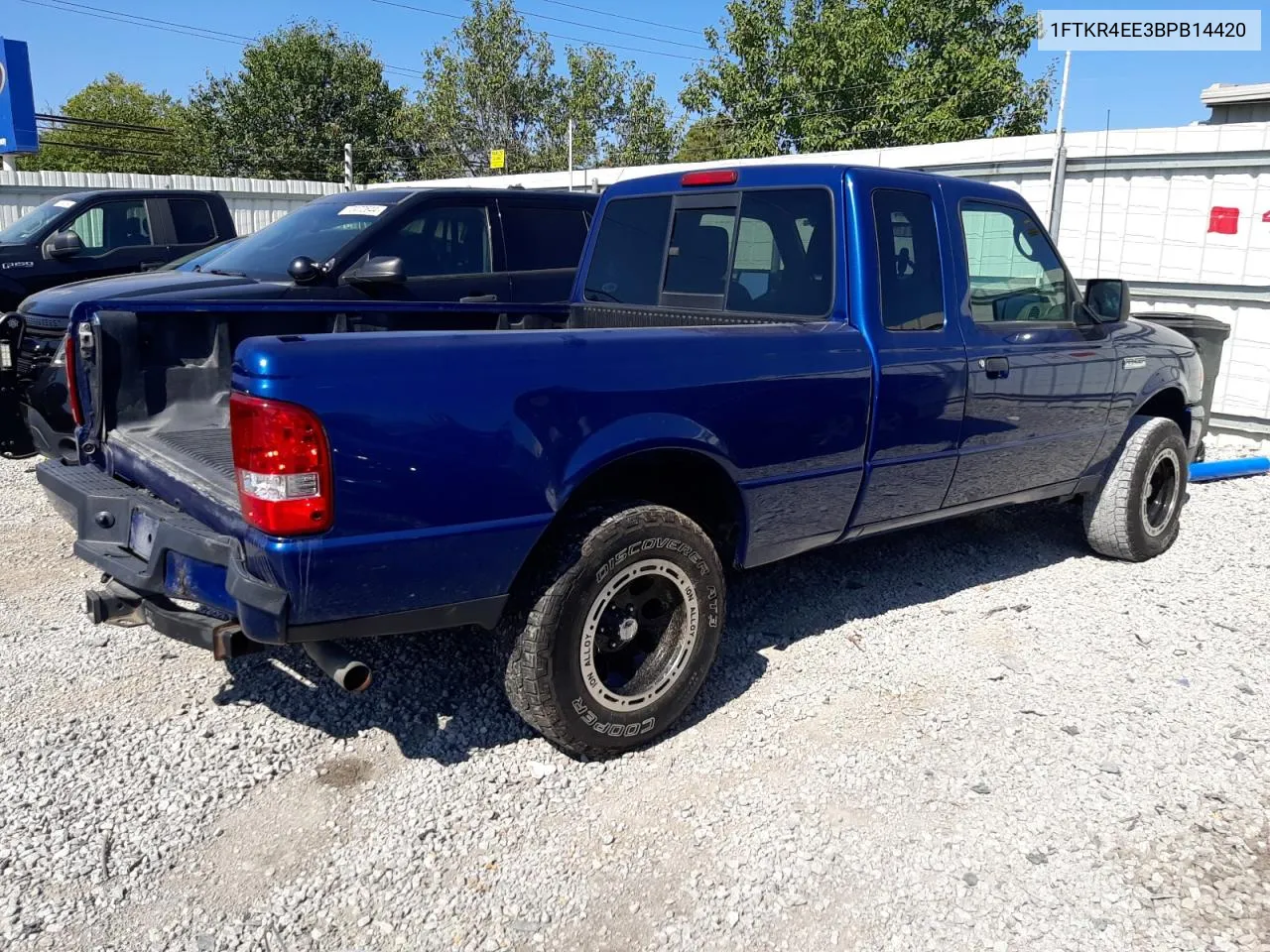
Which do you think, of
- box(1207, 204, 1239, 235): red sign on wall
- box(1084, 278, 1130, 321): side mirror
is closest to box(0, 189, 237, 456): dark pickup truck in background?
box(1084, 278, 1130, 321): side mirror

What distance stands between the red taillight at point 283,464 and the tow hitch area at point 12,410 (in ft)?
10.1

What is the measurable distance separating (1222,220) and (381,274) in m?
6.83

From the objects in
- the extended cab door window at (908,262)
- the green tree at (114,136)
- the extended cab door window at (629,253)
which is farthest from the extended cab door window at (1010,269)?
the green tree at (114,136)

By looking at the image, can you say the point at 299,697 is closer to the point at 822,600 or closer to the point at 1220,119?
the point at 822,600

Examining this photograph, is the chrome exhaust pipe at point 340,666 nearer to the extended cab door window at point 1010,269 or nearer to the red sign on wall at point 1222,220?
the extended cab door window at point 1010,269

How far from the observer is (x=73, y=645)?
13.4 ft

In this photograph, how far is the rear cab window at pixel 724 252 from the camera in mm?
3934

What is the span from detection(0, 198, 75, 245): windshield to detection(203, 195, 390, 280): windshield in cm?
393

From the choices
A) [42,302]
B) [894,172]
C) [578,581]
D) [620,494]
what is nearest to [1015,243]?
[894,172]

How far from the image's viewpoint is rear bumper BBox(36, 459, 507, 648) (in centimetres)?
266

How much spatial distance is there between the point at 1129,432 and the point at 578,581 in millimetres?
3623

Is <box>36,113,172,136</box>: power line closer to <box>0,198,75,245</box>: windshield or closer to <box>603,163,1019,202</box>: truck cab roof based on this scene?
<box>0,198,75,245</box>: windshield

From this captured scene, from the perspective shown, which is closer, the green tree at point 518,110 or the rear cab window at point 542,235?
the rear cab window at point 542,235

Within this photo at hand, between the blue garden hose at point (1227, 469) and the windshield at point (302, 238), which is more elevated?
the windshield at point (302, 238)
